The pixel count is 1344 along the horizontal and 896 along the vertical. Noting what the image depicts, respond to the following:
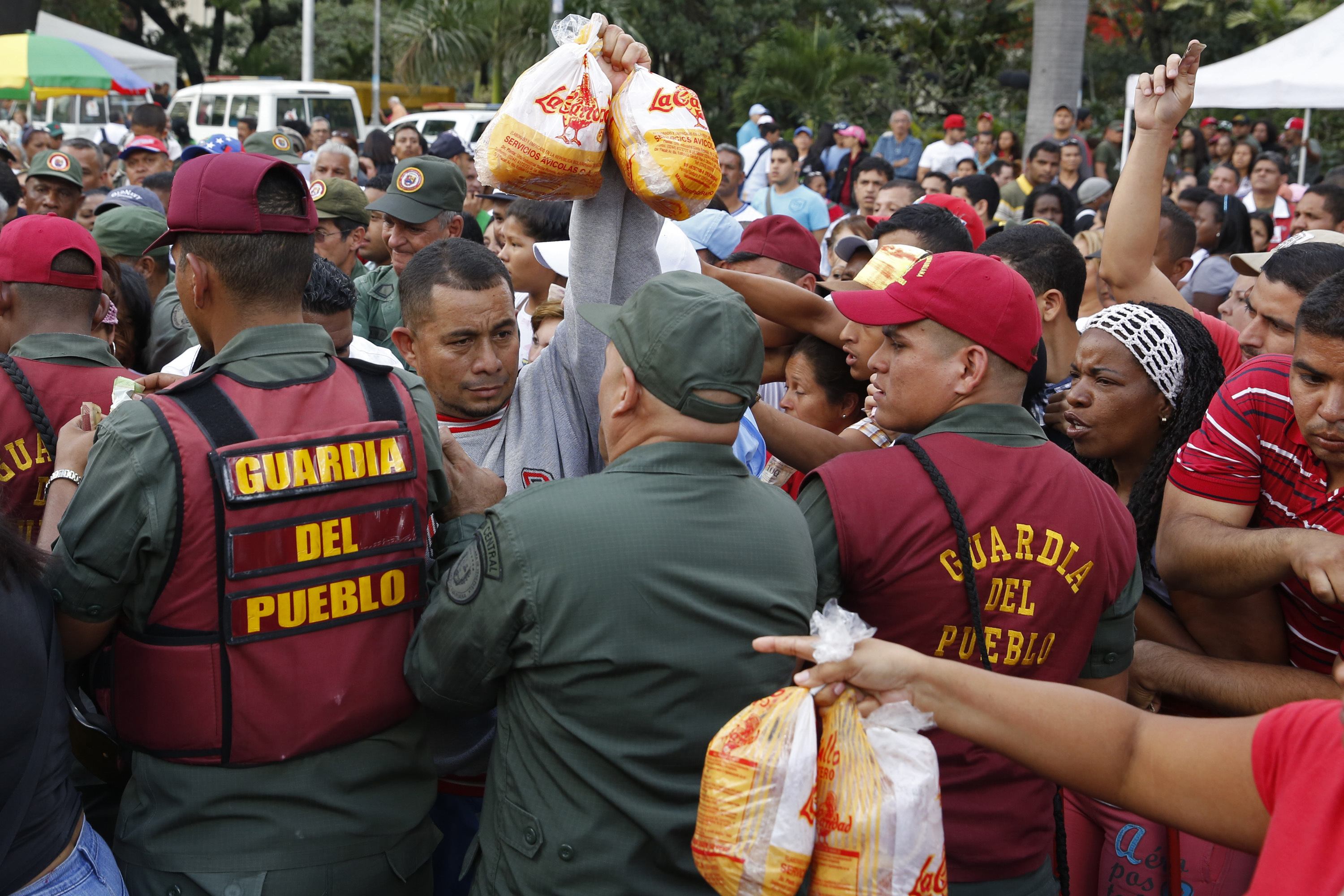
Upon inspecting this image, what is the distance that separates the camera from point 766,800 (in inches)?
69.7

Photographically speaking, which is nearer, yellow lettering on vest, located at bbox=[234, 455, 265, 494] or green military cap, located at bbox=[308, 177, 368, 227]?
yellow lettering on vest, located at bbox=[234, 455, 265, 494]

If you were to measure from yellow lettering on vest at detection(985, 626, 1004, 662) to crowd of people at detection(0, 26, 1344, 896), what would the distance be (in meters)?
0.01

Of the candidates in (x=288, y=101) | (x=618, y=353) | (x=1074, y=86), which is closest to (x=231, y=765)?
(x=618, y=353)

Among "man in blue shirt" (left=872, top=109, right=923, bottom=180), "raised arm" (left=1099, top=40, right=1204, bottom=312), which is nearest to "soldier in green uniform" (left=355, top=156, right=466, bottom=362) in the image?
"raised arm" (left=1099, top=40, right=1204, bottom=312)

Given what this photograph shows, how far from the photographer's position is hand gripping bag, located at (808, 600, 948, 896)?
1789 millimetres

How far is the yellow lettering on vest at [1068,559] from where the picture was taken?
246 centimetres

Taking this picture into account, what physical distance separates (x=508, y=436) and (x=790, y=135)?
74.2 ft

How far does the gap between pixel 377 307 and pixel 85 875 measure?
404 cm

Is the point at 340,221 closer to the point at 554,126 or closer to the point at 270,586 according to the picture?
the point at 554,126

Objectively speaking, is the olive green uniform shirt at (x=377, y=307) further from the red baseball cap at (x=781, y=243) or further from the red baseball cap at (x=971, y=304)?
the red baseball cap at (x=971, y=304)

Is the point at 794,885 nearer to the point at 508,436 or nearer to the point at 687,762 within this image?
the point at 687,762

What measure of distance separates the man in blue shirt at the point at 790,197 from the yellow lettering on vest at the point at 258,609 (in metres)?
9.07

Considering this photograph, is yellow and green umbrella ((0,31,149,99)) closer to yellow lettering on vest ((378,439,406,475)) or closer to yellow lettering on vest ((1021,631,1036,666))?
yellow lettering on vest ((378,439,406,475))

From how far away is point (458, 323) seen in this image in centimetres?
324
